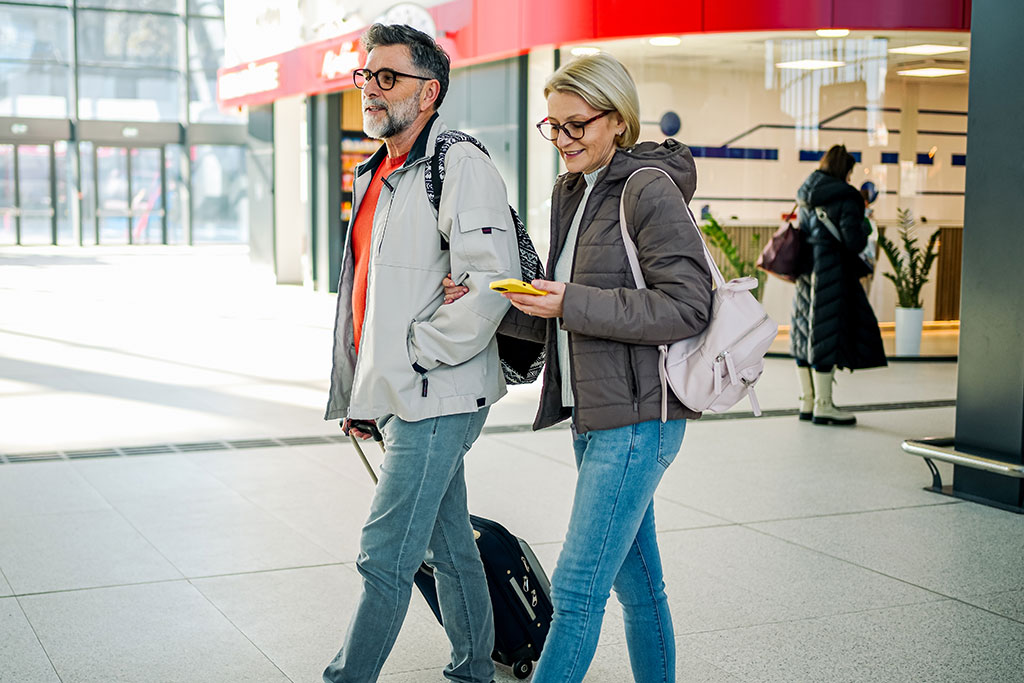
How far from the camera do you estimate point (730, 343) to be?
2580mm

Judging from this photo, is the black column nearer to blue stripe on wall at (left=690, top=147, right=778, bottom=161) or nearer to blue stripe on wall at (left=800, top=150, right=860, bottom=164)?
blue stripe on wall at (left=800, top=150, right=860, bottom=164)

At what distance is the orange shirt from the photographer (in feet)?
9.85

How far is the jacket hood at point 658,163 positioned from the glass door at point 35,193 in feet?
106

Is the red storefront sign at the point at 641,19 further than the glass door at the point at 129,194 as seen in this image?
No

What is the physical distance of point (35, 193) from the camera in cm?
3225

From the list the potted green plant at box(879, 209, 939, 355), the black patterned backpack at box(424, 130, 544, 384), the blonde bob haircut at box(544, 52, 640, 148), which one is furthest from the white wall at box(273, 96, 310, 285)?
the blonde bob haircut at box(544, 52, 640, 148)

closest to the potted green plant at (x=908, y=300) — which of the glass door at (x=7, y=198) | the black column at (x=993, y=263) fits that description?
the black column at (x=993, y=263)

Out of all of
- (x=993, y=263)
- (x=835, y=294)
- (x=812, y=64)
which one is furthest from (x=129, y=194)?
(x=993, y=263)

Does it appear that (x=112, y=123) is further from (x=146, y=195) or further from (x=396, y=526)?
(x=396, y=526)

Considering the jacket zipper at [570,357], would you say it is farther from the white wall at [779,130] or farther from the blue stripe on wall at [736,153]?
the blue stripe on wall at [736,153]

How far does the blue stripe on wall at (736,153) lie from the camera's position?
12.8 metres

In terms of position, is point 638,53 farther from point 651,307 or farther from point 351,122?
point 651,307

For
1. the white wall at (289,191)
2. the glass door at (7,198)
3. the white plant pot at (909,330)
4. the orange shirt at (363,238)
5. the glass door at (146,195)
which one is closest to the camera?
the orange shirt at (363,238)

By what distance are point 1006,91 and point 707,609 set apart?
3.05 m
